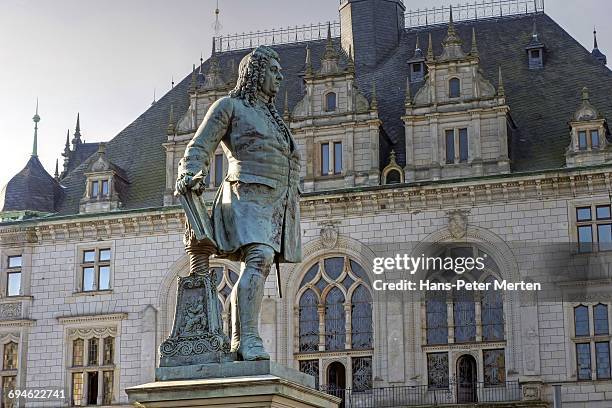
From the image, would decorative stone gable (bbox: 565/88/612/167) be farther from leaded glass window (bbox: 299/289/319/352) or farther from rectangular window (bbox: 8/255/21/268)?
rectangular window (bbox: 8/255/21/268)

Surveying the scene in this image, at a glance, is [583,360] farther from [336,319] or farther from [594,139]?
[336,319]

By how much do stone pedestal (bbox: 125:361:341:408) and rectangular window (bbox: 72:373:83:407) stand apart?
24.0 meters

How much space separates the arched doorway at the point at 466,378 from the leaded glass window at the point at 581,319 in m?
2.54

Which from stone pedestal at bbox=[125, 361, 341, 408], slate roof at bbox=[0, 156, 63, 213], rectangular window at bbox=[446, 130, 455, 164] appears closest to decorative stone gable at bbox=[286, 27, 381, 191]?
rectangular window at bbox=[446, 130, 455, 164]

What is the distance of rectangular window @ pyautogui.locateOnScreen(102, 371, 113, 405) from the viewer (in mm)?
31484

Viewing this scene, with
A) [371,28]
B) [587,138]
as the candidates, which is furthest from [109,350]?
[587,138]

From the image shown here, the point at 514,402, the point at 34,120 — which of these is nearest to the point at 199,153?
the point at 514,402

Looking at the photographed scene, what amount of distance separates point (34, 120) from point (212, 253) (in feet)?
95.1

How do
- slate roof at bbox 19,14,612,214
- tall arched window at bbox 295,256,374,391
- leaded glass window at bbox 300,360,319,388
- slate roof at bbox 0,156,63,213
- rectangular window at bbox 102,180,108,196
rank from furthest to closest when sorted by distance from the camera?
slate roof at bbox 0,156,63,213
rectangular window at bbox 102,180,108,196
slate roof at bbox 19,14,612,214
leaded glass window at bbox 300,360,319,388
tall arched window at bbox 295,256,374,391

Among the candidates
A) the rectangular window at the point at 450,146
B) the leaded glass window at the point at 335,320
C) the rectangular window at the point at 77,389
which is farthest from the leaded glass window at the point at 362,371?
the rectangular window at the point at 77,389

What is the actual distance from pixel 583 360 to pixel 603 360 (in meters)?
0.45

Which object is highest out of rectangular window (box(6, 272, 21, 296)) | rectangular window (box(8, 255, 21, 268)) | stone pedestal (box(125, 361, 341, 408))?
rectangular window (box(8, 255, 21, 268))

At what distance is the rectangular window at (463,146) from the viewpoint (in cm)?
3005

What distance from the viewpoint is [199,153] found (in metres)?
8.88
